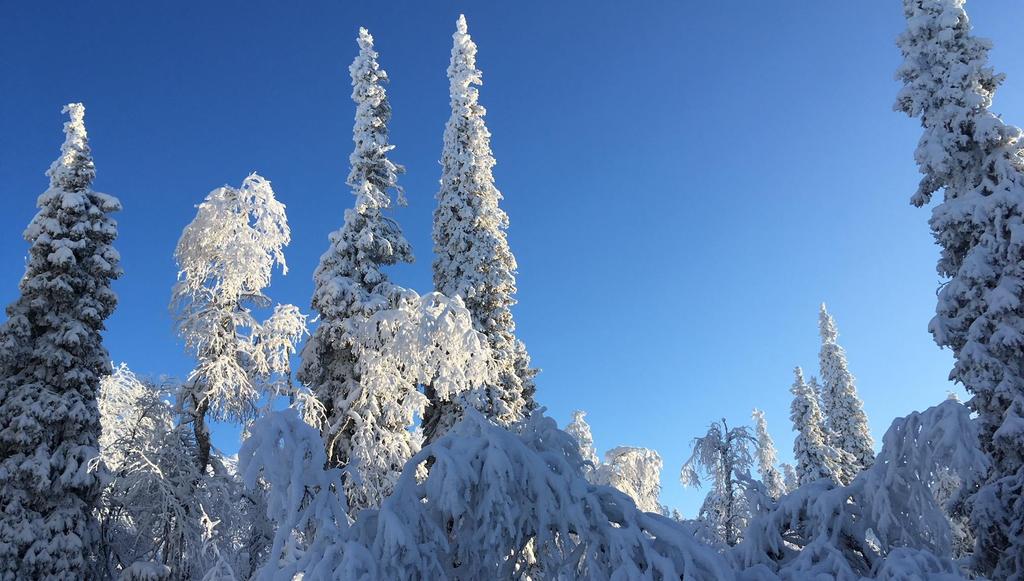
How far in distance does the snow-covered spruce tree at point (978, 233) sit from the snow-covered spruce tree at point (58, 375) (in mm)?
18101

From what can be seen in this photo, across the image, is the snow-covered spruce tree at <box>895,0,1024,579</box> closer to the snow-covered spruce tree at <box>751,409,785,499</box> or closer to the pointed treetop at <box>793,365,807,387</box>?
the pointed treetop at <box>793,365,807,387</box>

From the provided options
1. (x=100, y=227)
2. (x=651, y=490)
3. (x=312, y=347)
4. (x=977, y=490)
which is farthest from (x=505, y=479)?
(x=651, y=490)

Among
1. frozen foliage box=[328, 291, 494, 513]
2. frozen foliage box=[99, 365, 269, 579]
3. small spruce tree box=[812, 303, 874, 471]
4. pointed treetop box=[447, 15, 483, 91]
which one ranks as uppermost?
pointed treetop box=[447, 15, 483, 91]

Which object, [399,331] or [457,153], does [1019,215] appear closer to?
[399,331]

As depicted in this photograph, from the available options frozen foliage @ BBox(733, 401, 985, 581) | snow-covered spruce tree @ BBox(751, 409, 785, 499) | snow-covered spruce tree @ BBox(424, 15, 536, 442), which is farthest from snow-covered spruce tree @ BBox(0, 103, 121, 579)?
snow-covered spruce tree @ BBox(751, 409, 785, 499)

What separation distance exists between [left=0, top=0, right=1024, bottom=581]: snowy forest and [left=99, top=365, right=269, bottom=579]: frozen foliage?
3.3 inches

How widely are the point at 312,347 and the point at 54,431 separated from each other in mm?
6095

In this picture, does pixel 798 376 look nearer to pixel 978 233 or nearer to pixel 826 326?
pixel 826 326

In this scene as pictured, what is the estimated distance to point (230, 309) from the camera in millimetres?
15375

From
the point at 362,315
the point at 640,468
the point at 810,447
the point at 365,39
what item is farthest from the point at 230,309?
the point at 810,447

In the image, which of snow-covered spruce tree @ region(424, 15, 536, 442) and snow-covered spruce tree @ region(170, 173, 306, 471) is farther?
snow-covered spruce tree @ region(424, 15, 536, 442)

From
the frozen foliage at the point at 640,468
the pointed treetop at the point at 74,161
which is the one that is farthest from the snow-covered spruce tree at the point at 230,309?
the frozen foliage at the point at 640,468

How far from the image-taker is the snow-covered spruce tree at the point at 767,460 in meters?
52.5

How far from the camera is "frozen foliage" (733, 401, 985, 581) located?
585 centimetres
